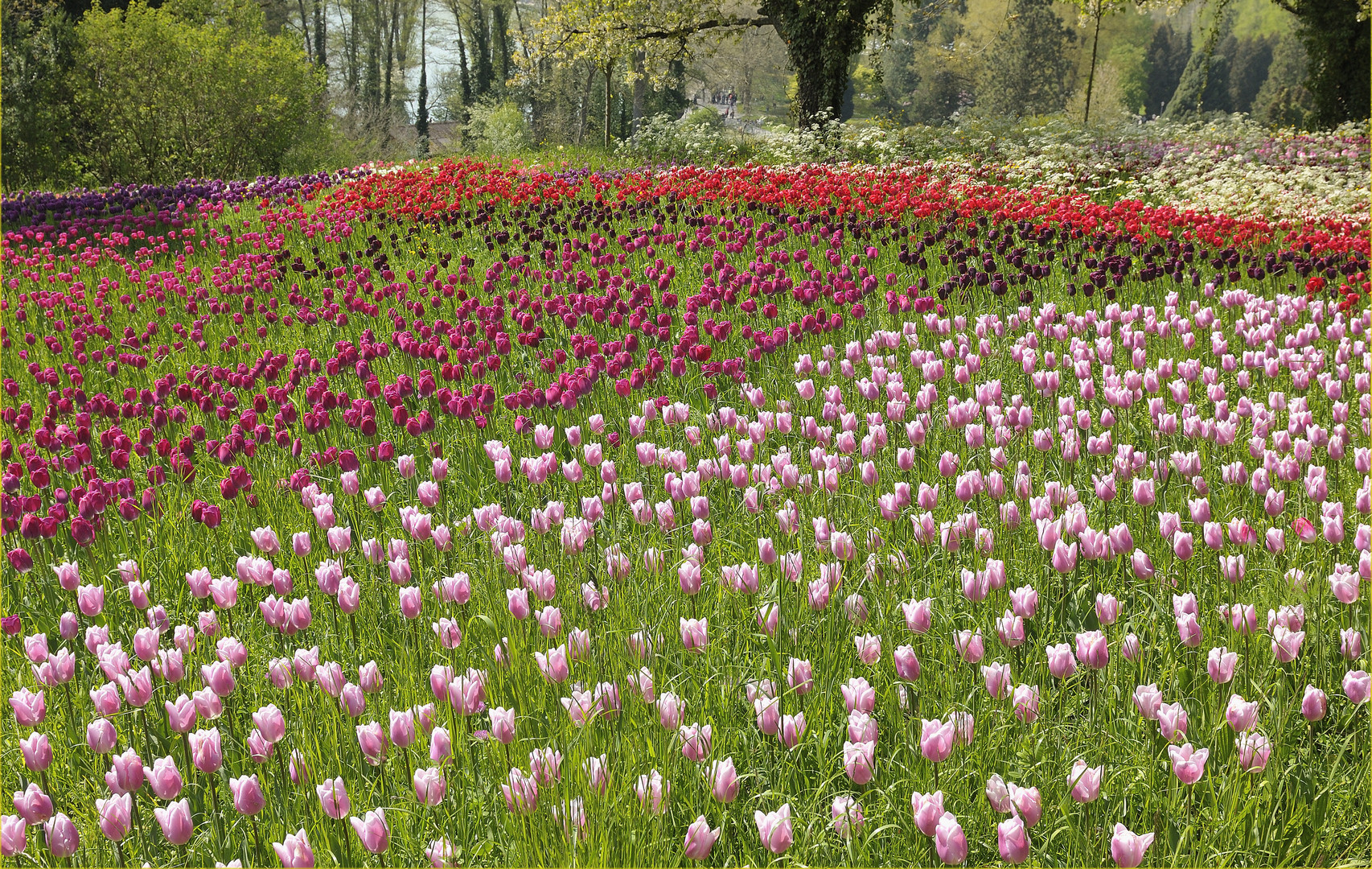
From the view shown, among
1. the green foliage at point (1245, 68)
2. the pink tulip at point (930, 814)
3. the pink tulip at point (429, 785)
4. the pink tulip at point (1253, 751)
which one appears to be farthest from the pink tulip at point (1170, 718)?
the green foliage at point (1245, 68)

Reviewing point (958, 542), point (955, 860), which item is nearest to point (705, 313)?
point (958, 542)

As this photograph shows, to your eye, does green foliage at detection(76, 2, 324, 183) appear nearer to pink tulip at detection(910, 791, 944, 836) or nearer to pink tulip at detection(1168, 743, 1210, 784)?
pink tulip at detection(910, 791, 944, 836)

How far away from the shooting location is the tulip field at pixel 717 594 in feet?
7.64

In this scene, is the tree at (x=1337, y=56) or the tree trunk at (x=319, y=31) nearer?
the tree at (x=1337, y=56)

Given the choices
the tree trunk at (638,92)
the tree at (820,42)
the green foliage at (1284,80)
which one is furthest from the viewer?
the green foliage at (1284,80)

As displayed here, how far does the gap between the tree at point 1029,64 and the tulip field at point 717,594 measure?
59644 mm

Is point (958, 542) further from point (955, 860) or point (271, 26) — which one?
point (271, 26)

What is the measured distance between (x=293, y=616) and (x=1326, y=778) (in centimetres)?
286

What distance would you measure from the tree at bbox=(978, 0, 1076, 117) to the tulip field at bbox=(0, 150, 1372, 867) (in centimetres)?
5964

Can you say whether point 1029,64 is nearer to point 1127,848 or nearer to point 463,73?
point 463,73

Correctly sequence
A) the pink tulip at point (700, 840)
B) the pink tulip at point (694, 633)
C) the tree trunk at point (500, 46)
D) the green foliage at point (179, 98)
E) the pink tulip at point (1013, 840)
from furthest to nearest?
1. the tree trunk at point (500, 46)
2. the green foliage at point (179, 98)
3. the pink tulip at point (694, 633)
4. the pink tulip at point (700, 840)
5. the pink tulip at point (1013, 840)

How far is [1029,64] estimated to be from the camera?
6188 cm

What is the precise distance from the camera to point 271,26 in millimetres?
45969

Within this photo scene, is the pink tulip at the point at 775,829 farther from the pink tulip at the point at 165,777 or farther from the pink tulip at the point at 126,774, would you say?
the pink tulip at the point at 126,774
